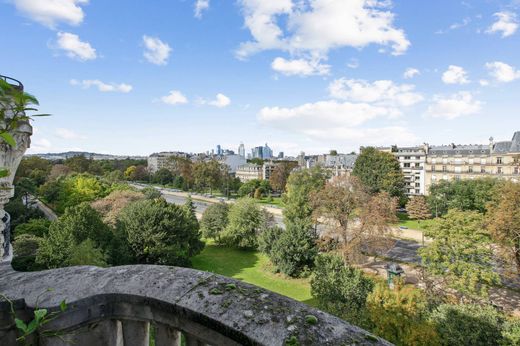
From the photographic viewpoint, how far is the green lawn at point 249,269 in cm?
2166

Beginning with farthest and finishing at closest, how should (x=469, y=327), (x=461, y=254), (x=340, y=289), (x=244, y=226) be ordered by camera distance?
(x=244, y=226) < (x=461, y=254) < (x=340, y=289) < (x=469, y=327)

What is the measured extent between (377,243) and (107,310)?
75.9ft

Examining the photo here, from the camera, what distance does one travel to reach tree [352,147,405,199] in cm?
4588

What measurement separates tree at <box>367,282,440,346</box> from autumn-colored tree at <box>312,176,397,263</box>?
7.86 meters

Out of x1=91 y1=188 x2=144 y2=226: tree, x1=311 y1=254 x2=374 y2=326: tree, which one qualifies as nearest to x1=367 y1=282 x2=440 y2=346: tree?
x1=311 y1=254 x2=374 y2=326: tree

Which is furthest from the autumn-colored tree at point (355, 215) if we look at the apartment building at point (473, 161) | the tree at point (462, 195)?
the apartment building at point (473, 161)

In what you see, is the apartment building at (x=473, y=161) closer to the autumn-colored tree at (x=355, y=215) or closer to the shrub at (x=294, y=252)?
the autumn-colored tree at (x=355, y=215)

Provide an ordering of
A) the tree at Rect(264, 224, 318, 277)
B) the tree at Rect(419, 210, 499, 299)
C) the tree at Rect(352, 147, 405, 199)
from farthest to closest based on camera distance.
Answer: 1. the tree at Rect(352, 147, 405, 199)
2. the tree at Rect(264, 224, 318, 277)
3. the tree at Rect(419, 210, 499, 299)

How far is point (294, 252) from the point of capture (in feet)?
78.1

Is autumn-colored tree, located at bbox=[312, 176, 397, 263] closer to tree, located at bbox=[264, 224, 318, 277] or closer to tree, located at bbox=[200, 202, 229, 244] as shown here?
tree, located at bbox=[264, 224, 318, 277]

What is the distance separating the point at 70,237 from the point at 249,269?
44.2 feet

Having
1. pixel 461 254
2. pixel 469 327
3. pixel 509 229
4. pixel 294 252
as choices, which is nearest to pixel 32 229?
pixel 294 252

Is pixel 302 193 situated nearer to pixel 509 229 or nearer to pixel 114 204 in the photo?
pixel 509 229

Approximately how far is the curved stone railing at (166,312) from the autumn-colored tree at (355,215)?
2201cm
